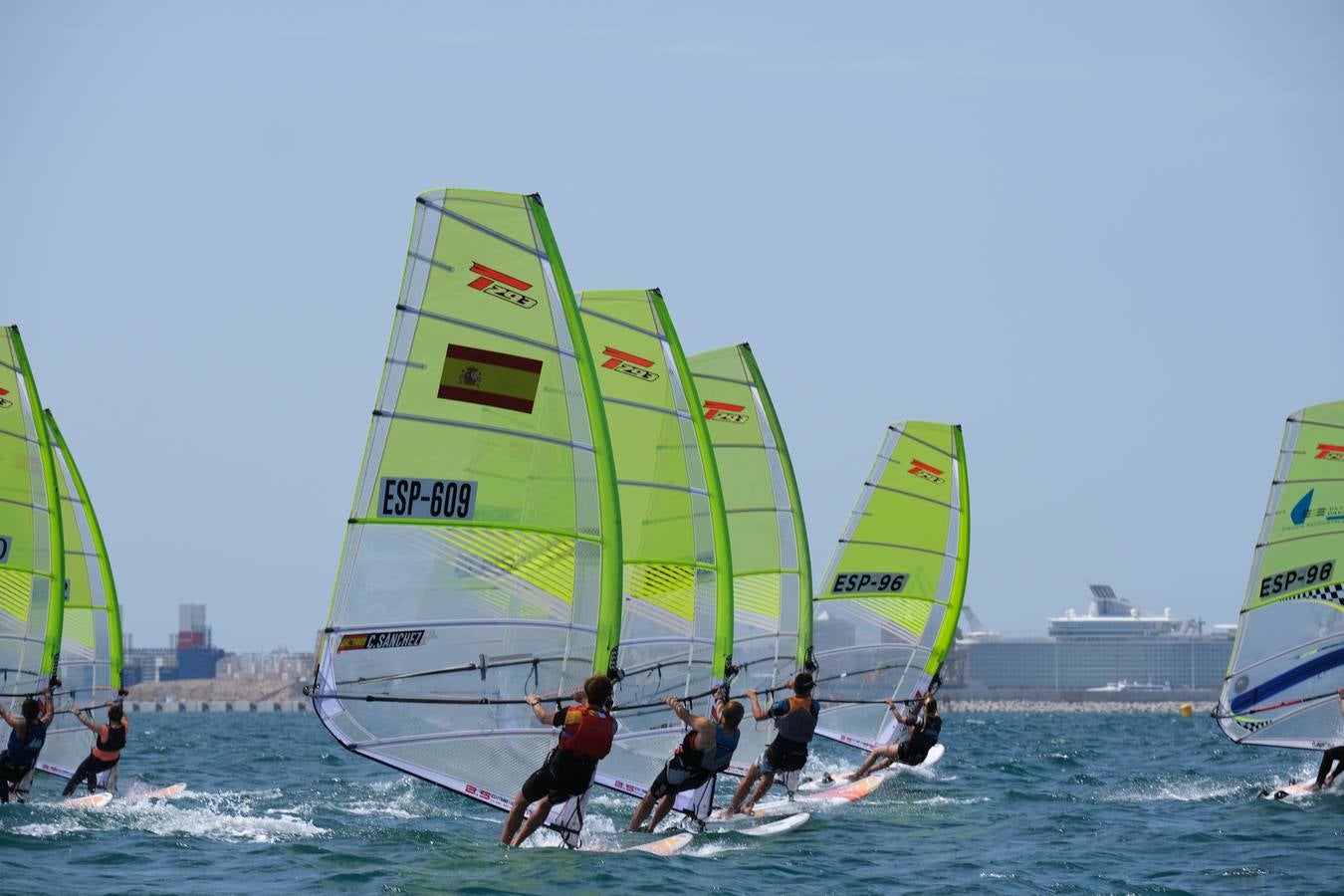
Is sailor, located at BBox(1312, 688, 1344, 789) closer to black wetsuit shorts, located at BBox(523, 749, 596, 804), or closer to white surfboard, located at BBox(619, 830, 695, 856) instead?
white surfboard, located at BBox(619, 830, 695, 856)

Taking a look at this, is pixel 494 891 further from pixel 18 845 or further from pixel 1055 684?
pixel 1055 684

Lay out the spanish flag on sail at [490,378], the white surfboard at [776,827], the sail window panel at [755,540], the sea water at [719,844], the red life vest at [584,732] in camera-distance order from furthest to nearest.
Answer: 1. the sail window panel at [755,540]
2. the white surfboard at [776,827]
3. the spanish flag on sail at [490,378]
4. the red life vest at [584,732]
5. the sea water at [719,844]

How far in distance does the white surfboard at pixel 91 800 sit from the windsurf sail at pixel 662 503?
510 cm

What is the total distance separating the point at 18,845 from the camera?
1385 centimetres

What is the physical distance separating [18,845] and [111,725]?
171 inches

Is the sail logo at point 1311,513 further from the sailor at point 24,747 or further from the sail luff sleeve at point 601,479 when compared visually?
the sailor at point 24,747

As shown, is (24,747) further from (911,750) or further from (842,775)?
(911,750)

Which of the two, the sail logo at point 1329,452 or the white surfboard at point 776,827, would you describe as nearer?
the white surfboard at point 776,827

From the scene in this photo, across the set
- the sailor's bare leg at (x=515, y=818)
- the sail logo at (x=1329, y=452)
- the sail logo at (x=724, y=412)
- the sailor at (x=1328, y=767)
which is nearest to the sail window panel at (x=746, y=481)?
the sail logo at (x=724, y=412)

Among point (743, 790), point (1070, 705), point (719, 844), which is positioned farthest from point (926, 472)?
point (1070, 705)

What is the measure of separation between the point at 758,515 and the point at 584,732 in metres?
8.12

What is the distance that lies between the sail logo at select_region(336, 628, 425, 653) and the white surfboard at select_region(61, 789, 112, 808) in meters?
4.99

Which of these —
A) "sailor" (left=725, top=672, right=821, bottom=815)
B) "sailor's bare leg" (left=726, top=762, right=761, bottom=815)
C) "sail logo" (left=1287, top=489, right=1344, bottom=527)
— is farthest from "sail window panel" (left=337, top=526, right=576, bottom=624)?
"sail logo" (left=1287, top=489, right=1344, bottom=527)

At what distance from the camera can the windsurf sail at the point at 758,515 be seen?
2069cm
